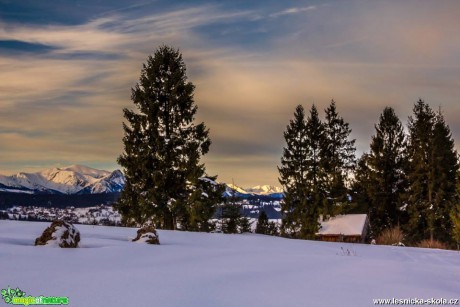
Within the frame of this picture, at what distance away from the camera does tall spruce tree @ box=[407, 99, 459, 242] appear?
1523 inches

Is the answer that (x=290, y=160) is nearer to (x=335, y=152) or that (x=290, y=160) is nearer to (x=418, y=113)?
(x=335, y=152)

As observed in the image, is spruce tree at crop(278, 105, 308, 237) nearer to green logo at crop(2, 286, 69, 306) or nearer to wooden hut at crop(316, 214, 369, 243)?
wooden hut at crop(316, 214, 369, 243)

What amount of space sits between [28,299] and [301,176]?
36.2 m

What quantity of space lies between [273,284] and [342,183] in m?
36.1

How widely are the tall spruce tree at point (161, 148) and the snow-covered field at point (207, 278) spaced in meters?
14.8

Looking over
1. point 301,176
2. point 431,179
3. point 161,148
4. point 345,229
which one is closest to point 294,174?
point 301,176

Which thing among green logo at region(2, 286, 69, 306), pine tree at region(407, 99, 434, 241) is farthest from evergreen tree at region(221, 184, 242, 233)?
Answer: green logo at region(2, 286, 69, 306)

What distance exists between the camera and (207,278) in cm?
548

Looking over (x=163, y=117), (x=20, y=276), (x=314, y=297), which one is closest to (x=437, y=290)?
(x=314, y=297)

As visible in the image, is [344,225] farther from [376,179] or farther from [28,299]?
[28,299]

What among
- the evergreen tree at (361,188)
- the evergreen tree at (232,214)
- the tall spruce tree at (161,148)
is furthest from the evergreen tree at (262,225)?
the tall spruce tree at (161,148)

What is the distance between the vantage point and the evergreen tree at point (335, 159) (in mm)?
38844

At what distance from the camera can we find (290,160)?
39531mm

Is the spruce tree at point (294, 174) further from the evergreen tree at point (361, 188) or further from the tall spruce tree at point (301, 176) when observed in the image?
the evergreen tree at point (361, 188)
